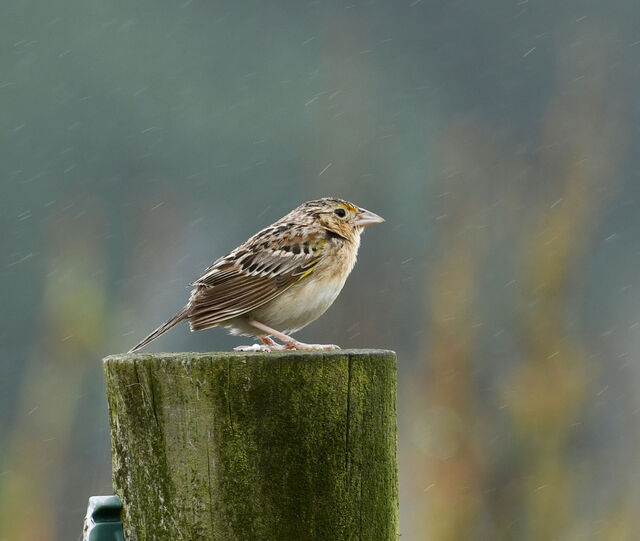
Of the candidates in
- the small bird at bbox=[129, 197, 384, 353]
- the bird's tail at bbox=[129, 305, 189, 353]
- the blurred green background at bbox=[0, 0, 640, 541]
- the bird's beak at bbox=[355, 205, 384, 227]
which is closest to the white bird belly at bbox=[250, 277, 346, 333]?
the small bird at bbox=[129, 197, 384, 353]

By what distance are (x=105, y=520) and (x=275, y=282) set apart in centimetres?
196

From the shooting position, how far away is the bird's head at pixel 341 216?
4980 millimetres

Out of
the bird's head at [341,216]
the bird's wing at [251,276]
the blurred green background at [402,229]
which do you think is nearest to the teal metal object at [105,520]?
the bird's wing at [251,276]

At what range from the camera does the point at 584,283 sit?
5820 mm

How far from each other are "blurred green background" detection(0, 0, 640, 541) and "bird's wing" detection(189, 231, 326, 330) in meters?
1.30

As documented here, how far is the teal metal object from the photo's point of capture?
8.52ft

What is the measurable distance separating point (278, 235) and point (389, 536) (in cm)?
221

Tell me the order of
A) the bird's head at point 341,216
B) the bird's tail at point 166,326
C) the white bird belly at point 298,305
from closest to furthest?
the bird's tail at point 166,326
the white bird belly at point 298,305
the bird's head at point 341,216

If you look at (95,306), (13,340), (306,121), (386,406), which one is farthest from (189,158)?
(386,406)

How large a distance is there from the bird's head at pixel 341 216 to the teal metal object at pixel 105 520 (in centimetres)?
247

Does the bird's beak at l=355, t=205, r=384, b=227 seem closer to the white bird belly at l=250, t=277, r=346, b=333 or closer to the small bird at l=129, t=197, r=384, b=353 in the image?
the small bird at l=129, t=197, r=384, b=353

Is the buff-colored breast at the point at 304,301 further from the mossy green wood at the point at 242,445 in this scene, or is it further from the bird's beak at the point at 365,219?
the mossy green wood at the point at 242,445

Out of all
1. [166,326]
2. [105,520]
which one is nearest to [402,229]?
[166,326]

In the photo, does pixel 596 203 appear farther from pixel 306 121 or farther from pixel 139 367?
pixel 306 121
